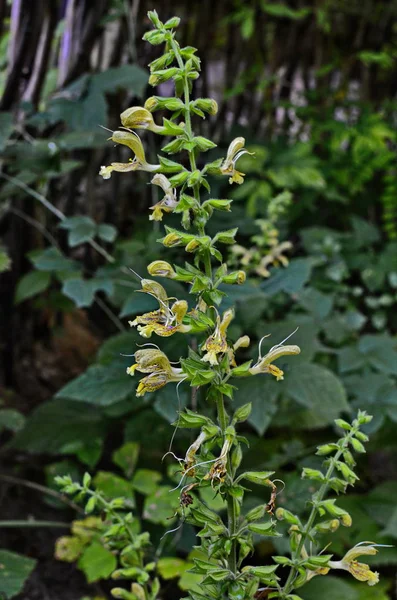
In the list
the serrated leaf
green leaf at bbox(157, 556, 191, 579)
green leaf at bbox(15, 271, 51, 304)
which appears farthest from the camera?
green leaf at bbox(15, 271, 51, 304)

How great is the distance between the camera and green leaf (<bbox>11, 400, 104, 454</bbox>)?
1784 millimetres

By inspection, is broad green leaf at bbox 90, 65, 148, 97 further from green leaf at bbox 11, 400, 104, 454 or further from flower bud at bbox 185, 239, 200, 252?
flower bud at bbox 185, 239, 200, 252

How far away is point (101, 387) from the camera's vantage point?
1512mm

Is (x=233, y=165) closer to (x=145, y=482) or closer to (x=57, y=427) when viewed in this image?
(x=145, y=482)

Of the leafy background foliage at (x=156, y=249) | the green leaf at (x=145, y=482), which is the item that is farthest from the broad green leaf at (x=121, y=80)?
the green leaf at (x=145, y=482)

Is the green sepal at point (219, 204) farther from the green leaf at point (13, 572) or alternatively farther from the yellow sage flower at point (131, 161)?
the green leaf at point (13, 572)

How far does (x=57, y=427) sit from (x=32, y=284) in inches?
16.7

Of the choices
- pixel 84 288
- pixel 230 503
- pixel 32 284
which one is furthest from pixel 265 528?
pixel 32 284

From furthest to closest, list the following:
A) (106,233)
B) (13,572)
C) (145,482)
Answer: (106,233), (145,482), (13,572)

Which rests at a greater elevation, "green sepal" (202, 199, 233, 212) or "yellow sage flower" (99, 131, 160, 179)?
"yellow sage flower" (99, 131, 160, 179)

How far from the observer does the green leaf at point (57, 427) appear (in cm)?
178

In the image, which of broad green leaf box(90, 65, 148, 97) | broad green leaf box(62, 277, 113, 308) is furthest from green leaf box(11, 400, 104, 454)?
broad green leaf box(90, 65, 148, 97)

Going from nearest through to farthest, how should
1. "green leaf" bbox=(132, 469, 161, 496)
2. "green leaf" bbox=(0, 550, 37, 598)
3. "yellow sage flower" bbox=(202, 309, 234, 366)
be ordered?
"yellow sage flower" bbox=(202, 309, 234, 366)
"green leaf" bbox=(0, 550, 37, 598)
"green leaf" bbox=(132, 469, 161, 496)

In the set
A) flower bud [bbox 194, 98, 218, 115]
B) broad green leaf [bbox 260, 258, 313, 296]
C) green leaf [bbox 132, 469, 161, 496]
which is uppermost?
flower bud [bbox 194, 98, 218, 115]
